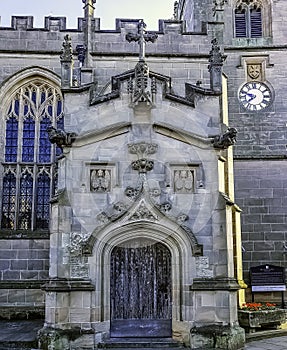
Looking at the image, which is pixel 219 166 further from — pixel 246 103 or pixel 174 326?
pixel 246 103

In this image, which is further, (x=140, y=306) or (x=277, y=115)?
(x=277, y=115)

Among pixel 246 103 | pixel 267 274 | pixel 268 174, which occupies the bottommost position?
pixel 267 274

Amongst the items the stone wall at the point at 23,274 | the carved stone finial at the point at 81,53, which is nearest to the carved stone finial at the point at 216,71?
the carved stone finial at the point at 81,53

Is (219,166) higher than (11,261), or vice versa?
(219,166)

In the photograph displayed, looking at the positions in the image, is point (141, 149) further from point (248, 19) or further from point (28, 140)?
point (248, 19)

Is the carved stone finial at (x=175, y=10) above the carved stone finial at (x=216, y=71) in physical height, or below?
above

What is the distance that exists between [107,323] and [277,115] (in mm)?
10861

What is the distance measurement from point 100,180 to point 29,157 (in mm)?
7102

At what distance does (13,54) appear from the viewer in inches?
691

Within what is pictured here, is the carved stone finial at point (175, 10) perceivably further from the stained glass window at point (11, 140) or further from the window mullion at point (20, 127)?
the stained glass window at point (11, 140)

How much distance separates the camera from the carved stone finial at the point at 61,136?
10.8m

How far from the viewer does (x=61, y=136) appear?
35.5ft

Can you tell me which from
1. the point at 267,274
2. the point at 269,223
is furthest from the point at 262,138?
the point at 267,274

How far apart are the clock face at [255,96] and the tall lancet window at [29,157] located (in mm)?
6843
